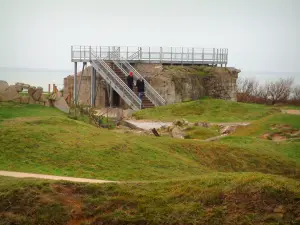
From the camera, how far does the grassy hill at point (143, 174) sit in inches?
444

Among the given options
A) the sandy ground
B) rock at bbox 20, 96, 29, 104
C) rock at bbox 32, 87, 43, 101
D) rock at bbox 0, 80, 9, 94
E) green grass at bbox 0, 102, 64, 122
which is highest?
rock at bbox 0, 80, 9, 94

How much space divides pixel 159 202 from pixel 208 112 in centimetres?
2382

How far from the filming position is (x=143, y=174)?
16.3 metres

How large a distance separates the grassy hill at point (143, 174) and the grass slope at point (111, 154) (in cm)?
3

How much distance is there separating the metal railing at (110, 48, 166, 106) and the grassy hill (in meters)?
12.8

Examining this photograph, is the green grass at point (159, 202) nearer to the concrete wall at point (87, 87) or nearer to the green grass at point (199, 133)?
the green grass at point (199, 133)

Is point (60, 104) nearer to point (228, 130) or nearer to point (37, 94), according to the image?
point (37, 94)

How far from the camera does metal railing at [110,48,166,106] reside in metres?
40.3

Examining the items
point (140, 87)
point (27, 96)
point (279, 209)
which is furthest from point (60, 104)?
point (279, 209)

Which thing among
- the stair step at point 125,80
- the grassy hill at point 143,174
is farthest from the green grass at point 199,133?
the stair step at point 125,80

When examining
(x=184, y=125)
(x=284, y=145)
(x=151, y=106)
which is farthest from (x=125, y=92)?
(x=284, y=145)

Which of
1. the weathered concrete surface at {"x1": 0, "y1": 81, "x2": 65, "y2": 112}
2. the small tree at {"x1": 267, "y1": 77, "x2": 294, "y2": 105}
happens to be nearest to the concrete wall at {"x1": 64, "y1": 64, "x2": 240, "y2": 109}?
the small tree at {"x1": 267, "y1": 77, "x2": 294, "y2": 105}

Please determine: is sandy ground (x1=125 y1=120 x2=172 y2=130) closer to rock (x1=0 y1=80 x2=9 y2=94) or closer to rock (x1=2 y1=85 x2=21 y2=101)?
rock (x1=2 y1=85 x2=21 y2=101)

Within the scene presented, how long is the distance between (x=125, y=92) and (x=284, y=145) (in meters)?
17.9
